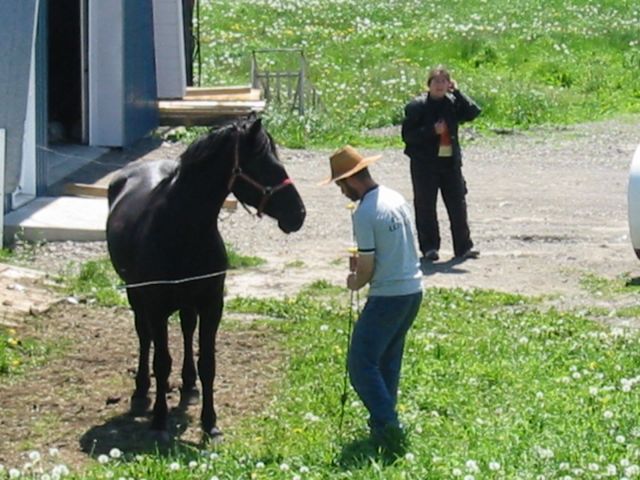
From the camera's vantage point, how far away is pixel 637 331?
12578 millimetres

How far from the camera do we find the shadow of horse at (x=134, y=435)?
9.53 metres

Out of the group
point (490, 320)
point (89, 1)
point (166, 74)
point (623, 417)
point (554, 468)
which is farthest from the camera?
point (166, 74)

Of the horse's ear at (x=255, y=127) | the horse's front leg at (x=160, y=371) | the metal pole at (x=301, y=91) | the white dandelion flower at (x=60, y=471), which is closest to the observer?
the white dandelion flower at (x=60, y=471)

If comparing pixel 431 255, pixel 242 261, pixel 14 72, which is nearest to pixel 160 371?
pixel 242 261

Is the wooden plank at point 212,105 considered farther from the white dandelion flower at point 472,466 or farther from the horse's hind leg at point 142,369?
the white dandelion flower at point 472,466

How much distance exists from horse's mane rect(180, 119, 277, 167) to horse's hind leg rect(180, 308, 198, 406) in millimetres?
1046

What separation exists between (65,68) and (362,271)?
15.4m

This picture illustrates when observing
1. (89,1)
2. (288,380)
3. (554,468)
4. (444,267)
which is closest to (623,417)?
(554,468)

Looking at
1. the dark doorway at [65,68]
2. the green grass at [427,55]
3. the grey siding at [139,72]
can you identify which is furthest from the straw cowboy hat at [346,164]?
the green grass at [427,55]

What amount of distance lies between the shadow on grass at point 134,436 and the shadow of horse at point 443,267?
6.03 metres

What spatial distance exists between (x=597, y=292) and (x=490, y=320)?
1991 mm

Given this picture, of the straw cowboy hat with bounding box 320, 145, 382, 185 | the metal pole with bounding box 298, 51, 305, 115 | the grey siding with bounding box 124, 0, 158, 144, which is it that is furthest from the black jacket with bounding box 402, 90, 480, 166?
the metal pole with bounding box 298, 51, 305, 115

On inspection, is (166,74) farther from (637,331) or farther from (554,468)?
(554,468)

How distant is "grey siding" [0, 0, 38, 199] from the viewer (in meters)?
16.1
